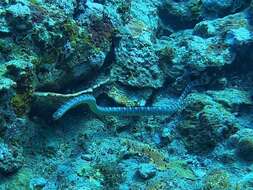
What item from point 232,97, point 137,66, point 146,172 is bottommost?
point 146,172

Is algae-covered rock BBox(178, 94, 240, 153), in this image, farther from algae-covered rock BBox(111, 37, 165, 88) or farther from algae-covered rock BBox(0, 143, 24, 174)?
algae-covered rock BBox(0, 143, 24, 174)

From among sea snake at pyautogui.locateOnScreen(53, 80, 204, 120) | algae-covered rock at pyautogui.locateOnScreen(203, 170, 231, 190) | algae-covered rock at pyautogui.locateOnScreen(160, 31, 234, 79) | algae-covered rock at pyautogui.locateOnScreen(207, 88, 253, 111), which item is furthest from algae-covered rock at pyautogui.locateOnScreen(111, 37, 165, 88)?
algae-covered rock at pyautogui.locateOnScreen(203, 170, 231, 190)

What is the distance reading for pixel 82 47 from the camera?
22.0 feet

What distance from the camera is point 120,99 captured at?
7621mm

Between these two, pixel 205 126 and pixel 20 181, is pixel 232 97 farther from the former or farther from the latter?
pixel 20 181

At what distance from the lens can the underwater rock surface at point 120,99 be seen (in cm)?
592

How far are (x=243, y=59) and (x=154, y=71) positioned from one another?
1944mm

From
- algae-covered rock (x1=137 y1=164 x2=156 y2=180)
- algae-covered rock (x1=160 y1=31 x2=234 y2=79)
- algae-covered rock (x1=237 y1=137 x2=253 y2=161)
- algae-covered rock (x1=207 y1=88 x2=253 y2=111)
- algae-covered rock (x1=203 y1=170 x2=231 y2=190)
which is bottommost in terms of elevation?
algae-covered rock (x1=137 y1=164 x2=156 y2=180)

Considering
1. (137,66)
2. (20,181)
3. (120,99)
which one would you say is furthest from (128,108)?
(20,181)

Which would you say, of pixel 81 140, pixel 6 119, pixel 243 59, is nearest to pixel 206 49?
pixel 243 59

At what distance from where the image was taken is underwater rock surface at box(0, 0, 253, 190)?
233 inches

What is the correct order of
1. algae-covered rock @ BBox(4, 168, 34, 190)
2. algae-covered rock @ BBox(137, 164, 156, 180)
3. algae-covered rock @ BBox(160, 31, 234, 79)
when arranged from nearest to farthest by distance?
algae-covered rock @ BBox(4, 168, 34, 190), algae-covered rock @ BBox(137, 164, 156, 180), algae-covered rock @ BBox(160, 31, 234, 79)

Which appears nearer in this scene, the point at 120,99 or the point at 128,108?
the point at 128,108

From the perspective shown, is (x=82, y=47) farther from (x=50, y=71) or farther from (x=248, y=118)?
(x=248, y=118)
